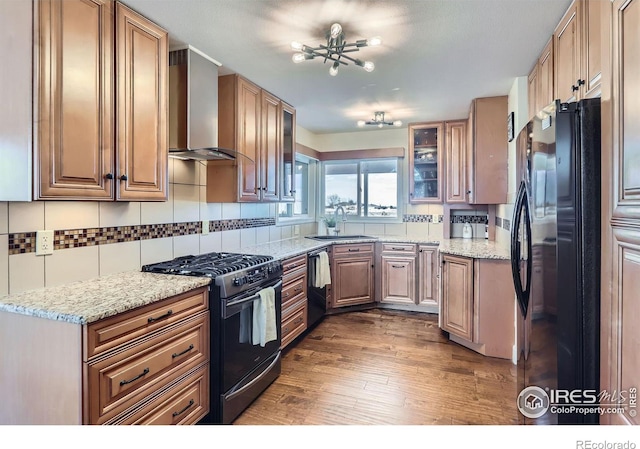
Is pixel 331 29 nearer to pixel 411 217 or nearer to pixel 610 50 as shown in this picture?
pixel 610 50

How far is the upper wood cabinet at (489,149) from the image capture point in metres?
3.36

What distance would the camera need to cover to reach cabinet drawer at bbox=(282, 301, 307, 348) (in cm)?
291

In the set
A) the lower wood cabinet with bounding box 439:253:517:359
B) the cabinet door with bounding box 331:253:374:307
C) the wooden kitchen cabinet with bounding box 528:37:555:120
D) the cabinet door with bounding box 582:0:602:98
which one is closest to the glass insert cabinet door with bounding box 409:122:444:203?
the cabinet door with bounding box 331:253:374:307

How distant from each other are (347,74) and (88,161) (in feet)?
6.47

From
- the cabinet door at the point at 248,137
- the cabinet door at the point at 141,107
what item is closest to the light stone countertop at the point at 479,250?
the cabinet door at the point at 248,137

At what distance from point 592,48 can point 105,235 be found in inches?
107

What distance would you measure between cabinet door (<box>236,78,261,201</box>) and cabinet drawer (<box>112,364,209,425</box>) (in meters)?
1.41

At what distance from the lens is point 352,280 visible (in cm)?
411

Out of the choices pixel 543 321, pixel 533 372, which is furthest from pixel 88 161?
pixel 533 372

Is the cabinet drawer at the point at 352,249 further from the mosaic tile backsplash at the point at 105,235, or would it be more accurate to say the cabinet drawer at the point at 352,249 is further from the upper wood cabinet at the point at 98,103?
the upper wood cabinet at the point at 98,103

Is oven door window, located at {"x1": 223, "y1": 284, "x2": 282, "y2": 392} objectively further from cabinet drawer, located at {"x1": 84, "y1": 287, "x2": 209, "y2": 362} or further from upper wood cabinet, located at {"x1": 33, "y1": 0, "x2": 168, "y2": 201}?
upper wood cabinet, located at {"x1": 33, "y1": 0, "x2": 168, "y2": 201}

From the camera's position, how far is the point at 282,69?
8.79ft

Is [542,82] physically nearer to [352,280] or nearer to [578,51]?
[578,51]

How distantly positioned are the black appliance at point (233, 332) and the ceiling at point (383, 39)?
146 centimetres
